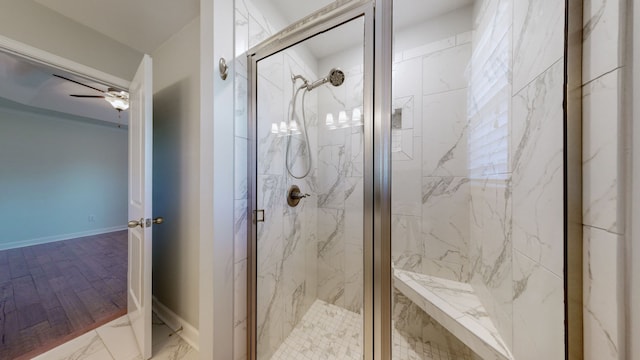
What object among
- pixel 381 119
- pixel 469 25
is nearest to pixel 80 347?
pixel 381 119

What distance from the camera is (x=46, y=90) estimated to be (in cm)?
255

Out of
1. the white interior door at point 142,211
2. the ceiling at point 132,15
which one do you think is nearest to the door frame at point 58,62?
the white interior door at point 142,211

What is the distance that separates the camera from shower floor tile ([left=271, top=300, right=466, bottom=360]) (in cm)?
115

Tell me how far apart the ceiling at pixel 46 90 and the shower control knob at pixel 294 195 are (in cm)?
195

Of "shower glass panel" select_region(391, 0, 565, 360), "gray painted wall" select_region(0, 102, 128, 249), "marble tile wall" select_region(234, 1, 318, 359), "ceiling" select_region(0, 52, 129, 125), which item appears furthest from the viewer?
"gray painted wall" select_region(0, 102, 128, 249)

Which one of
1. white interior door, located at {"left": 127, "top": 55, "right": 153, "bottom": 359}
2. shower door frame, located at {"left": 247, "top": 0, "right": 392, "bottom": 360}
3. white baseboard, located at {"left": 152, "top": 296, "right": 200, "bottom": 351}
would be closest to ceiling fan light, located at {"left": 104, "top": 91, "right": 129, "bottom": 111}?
white interior door, located at {"left": 127, "top": 55, "right": 153, "bottom": 359}

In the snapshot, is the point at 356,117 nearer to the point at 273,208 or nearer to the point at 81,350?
the point at 273,208

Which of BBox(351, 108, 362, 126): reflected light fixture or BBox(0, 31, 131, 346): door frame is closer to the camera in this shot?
BBox(351, 108, 362, 126): reflected light fixture

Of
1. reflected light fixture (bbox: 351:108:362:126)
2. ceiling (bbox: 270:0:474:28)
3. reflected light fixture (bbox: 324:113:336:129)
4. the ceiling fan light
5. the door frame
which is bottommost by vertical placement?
reflected light fixture (bbox: 351:108:362:126)

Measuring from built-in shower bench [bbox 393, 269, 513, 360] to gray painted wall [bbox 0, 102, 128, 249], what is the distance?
19.6 ft

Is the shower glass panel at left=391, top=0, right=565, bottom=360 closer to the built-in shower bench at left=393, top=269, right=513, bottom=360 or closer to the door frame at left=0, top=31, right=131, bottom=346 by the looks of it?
the built-in shower bench at left=393, top=269, right=513, bottom=360

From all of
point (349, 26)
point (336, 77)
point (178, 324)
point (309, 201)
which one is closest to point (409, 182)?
point (309, 201)

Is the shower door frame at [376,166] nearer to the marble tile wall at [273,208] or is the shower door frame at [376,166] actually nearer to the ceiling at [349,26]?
the ceiling at [349,26]

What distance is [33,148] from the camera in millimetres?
3385
